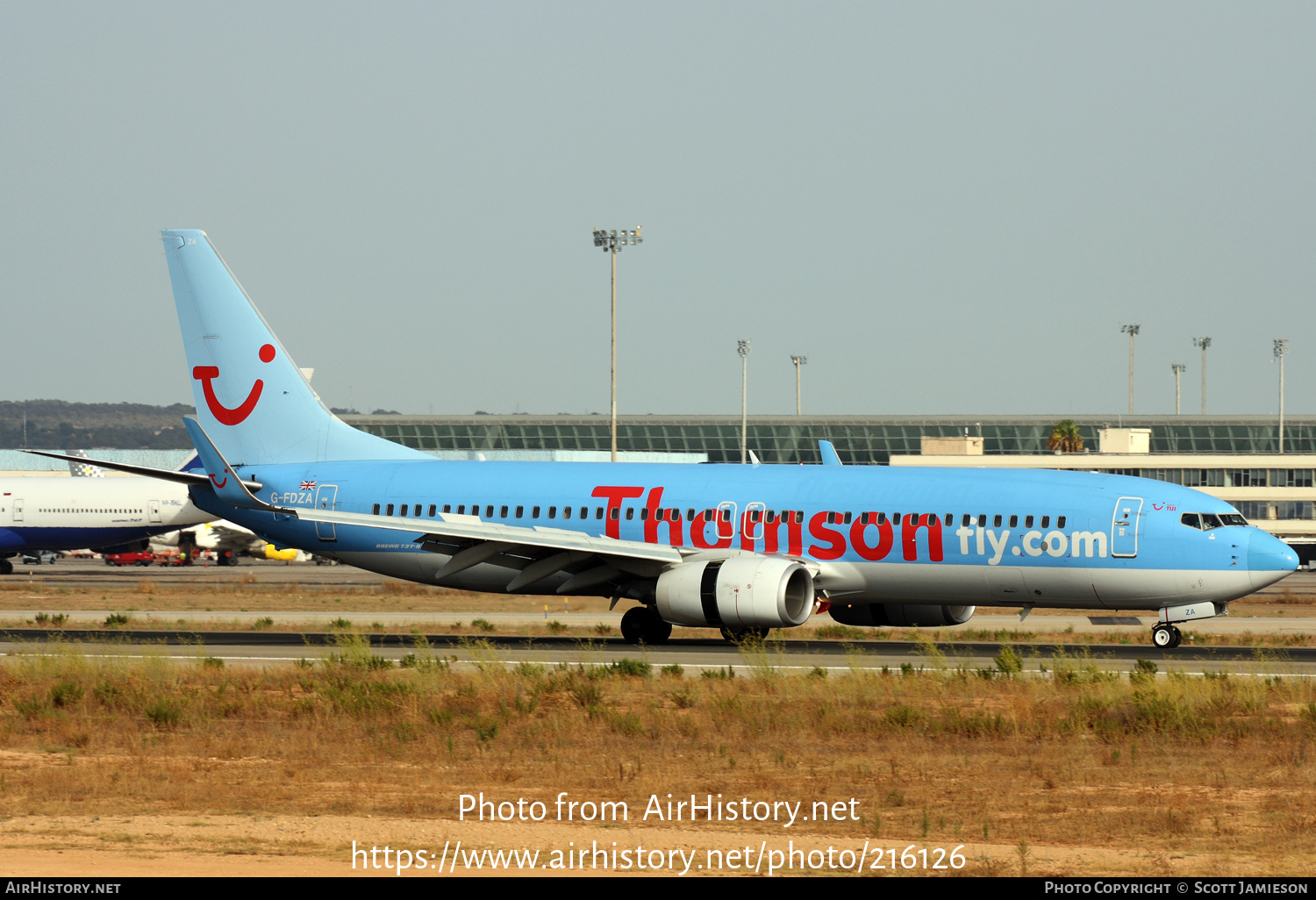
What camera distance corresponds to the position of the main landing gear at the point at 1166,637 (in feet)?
103

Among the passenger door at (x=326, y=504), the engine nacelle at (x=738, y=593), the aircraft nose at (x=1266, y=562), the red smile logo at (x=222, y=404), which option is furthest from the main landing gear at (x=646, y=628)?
the red smile logo at (x=222, y=404)

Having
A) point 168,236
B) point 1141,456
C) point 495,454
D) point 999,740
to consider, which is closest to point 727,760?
point 999,740

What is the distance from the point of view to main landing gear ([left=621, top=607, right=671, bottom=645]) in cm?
3388

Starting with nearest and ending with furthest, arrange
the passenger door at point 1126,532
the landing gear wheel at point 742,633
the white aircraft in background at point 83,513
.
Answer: the passenger door at point 1126,532 < the landing gear wheel at point 742,633 < the white aircraft in background at point 83,513

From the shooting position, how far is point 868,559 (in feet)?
106

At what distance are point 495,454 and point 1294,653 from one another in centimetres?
10517

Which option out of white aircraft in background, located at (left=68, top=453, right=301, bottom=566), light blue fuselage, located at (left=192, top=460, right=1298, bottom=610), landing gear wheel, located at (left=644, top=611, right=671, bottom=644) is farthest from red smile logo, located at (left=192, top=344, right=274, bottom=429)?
white aircraft in background, located at (left=68, top=453, right=301, bottom=566)

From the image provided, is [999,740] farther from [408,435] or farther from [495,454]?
[408,435]

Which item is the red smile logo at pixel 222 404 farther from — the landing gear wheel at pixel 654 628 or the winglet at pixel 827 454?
the winglet at pixel 827 454

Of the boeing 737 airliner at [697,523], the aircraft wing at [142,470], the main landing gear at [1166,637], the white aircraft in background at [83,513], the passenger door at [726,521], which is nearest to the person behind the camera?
the boeing 737 airliner at [697,523]

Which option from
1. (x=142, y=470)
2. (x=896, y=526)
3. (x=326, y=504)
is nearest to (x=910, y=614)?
(x=896, y=526)

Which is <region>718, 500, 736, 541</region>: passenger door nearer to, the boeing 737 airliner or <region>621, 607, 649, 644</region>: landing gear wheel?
the boeing 737 airliner

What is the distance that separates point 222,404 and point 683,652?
52.1ft

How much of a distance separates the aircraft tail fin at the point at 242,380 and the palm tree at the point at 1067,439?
9416cm
